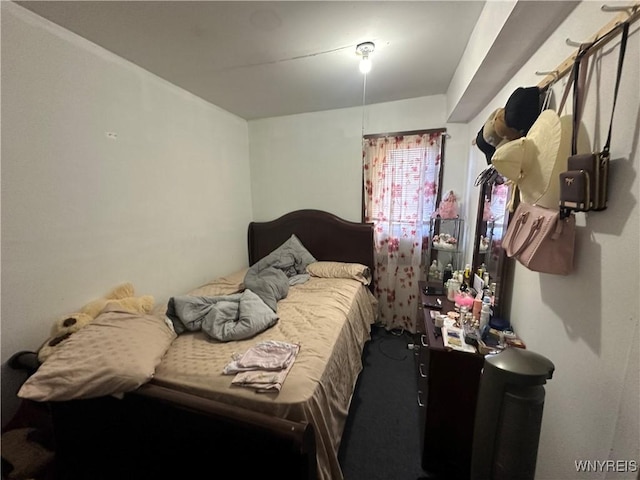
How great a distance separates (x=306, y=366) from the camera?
139 cm

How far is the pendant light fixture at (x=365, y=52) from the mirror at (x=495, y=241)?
48.9 inches

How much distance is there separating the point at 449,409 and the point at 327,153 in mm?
2667

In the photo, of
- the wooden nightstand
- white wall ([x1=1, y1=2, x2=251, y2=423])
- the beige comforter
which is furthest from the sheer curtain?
white wall ([x1=1, y1=2, x2=251, y2=423])

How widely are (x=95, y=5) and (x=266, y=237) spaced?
240 cm

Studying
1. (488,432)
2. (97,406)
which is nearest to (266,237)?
(97,406)

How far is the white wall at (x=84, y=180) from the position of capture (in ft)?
4.58

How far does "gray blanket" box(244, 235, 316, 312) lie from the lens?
2.26 metres

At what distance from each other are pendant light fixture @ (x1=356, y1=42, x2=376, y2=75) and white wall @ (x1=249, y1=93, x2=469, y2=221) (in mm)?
985

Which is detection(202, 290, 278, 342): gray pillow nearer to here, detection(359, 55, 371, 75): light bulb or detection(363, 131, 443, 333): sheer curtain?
detection(363, 131, 443, 333): sheer curtain

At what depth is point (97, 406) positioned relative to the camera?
120 centimetres

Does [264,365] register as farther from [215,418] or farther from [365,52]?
[365,52]

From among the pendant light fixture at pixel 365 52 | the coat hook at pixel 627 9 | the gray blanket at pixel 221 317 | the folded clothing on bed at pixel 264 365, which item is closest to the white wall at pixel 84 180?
the gray blanket at pixel 221 317

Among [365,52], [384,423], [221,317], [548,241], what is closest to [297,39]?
[365,52]

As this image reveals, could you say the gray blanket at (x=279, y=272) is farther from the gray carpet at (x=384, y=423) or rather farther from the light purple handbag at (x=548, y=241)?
the light purple handbag at (x=548, y=241)
